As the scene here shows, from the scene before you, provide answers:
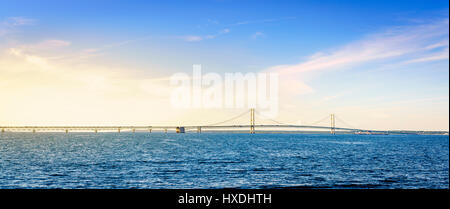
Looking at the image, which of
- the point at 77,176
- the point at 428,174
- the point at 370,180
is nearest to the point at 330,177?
the point at 370,180

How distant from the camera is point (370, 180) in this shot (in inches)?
1124
